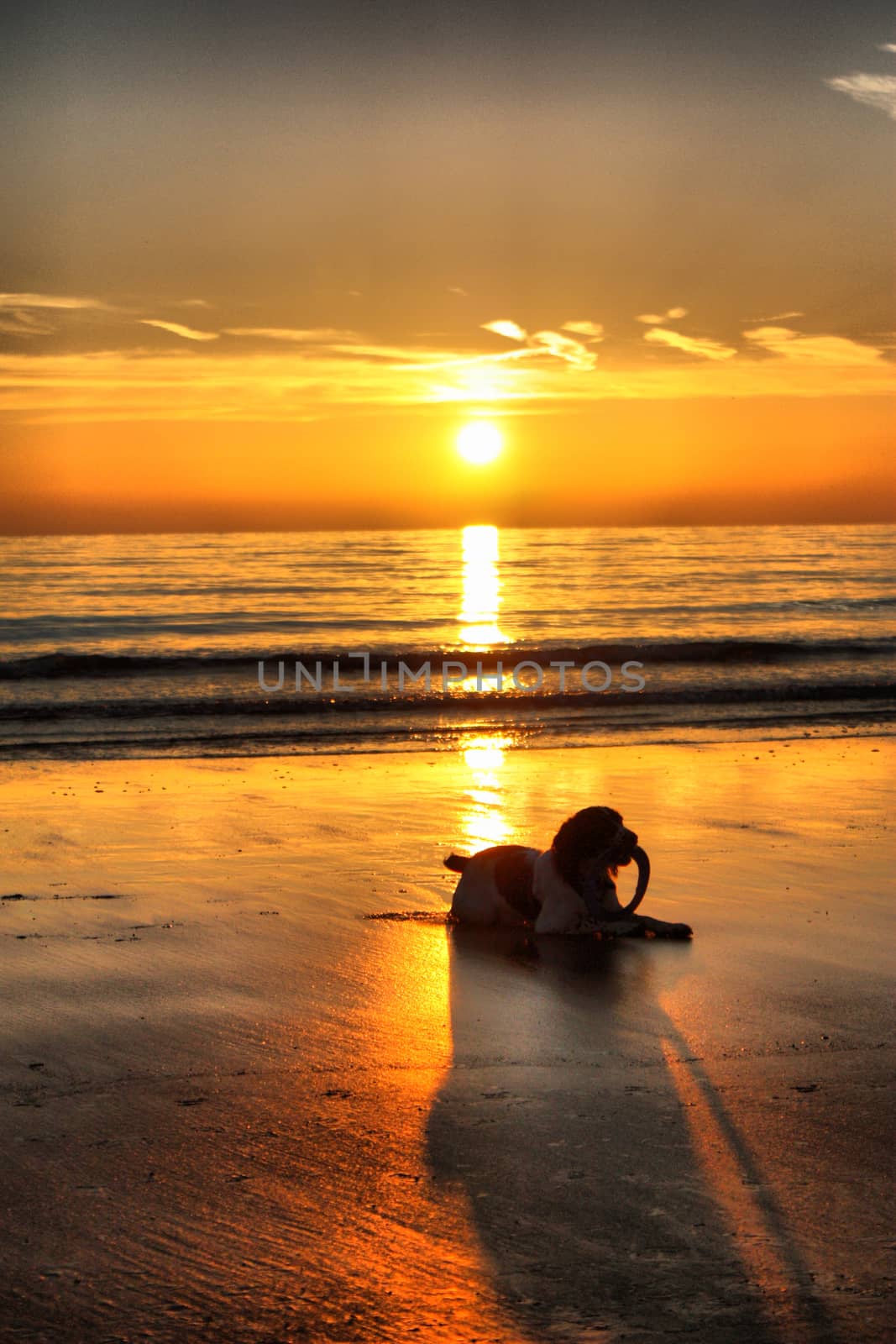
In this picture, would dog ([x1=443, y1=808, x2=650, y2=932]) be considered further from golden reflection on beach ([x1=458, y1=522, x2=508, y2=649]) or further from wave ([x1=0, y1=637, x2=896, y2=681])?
golden reflection on beach ([x1=458, y1=522, x2=508, y2=649])

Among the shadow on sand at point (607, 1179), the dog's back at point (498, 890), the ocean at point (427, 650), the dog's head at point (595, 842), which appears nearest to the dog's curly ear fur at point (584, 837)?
the dog's head at point (595, 842)

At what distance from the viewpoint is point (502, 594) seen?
41.9 meters

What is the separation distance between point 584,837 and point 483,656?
2064cm

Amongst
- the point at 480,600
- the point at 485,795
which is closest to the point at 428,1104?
the point at 485,795

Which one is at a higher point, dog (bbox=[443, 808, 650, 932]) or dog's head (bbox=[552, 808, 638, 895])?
dog's head (bbox=[552, 808, 638, 895])

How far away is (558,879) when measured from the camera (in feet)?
20.7

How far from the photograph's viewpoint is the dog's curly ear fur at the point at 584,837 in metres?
6.01

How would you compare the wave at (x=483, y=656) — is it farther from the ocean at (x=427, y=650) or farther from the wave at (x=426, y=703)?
the wave at (x=426, y=703)

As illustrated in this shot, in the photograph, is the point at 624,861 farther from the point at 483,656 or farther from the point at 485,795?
the point at 483,656

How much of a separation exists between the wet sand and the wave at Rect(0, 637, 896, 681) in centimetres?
1598

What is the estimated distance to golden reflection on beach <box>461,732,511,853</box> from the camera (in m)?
8.88

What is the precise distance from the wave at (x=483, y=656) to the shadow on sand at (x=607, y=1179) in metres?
19.4

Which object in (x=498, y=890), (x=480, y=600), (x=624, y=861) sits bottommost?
(x=498, y=890)

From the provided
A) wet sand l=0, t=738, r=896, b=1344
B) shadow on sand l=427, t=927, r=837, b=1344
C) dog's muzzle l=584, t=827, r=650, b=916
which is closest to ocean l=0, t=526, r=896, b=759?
wet sand l=0, t=738, r=896, b=1344
